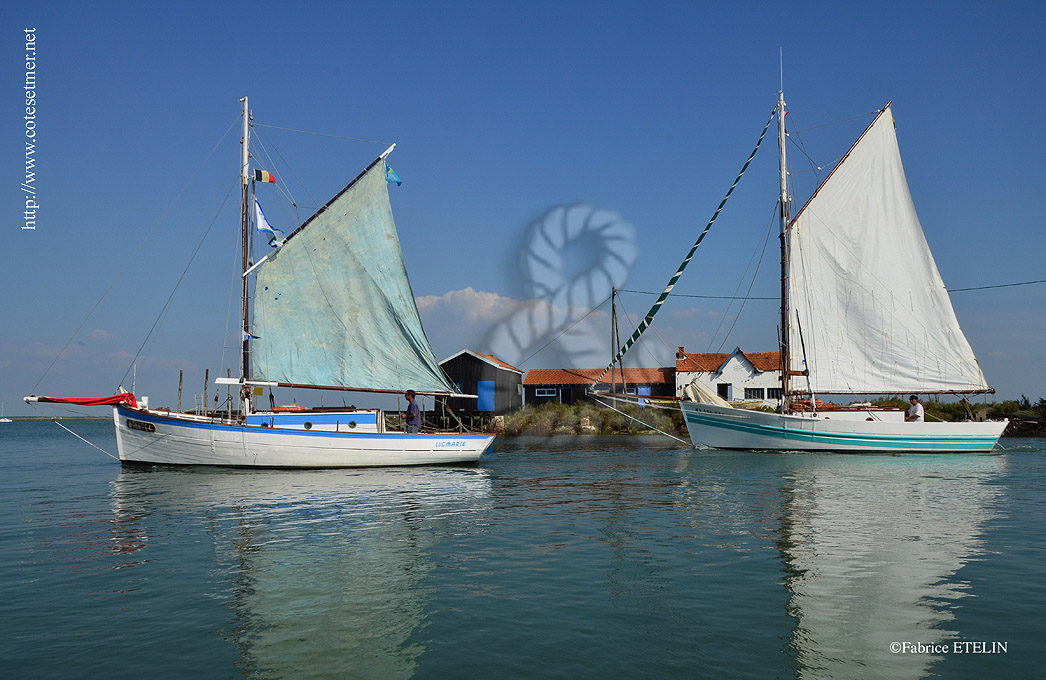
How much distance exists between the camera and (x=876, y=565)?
11703mm

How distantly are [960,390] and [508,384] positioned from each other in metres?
36.6

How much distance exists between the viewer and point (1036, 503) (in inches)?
757

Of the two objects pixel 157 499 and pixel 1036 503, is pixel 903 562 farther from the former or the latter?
pixel 157 499

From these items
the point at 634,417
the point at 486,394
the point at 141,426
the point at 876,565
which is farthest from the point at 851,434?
the point at 141,426

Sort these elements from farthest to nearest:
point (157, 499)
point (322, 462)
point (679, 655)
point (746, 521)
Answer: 1. point (322, 462)
2. point (157, 499)
3. point (746, 521)
4. point (679, 655)

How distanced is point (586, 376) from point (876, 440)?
3357 centimetres

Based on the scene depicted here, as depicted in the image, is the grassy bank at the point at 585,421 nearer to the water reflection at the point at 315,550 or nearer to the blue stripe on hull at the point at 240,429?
the blue stripe on hull at the point at 240,429

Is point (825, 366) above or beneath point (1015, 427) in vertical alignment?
above

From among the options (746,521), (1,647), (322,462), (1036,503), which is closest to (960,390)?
(1036,503)

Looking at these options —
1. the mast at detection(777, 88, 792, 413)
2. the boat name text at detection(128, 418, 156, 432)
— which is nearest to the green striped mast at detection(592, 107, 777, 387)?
the mast at detection(777, 88, 792, 413)

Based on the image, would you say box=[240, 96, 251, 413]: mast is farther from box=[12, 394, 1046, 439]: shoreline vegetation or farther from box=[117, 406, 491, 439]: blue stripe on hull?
box=[12, 394, 1046, 439]: shoreline vegetation

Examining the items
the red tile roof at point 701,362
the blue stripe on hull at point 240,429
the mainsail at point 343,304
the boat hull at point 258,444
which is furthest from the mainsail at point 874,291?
the red tile roof at point 701,362

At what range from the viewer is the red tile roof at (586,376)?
221 feet

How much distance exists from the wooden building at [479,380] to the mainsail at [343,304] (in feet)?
95.7
